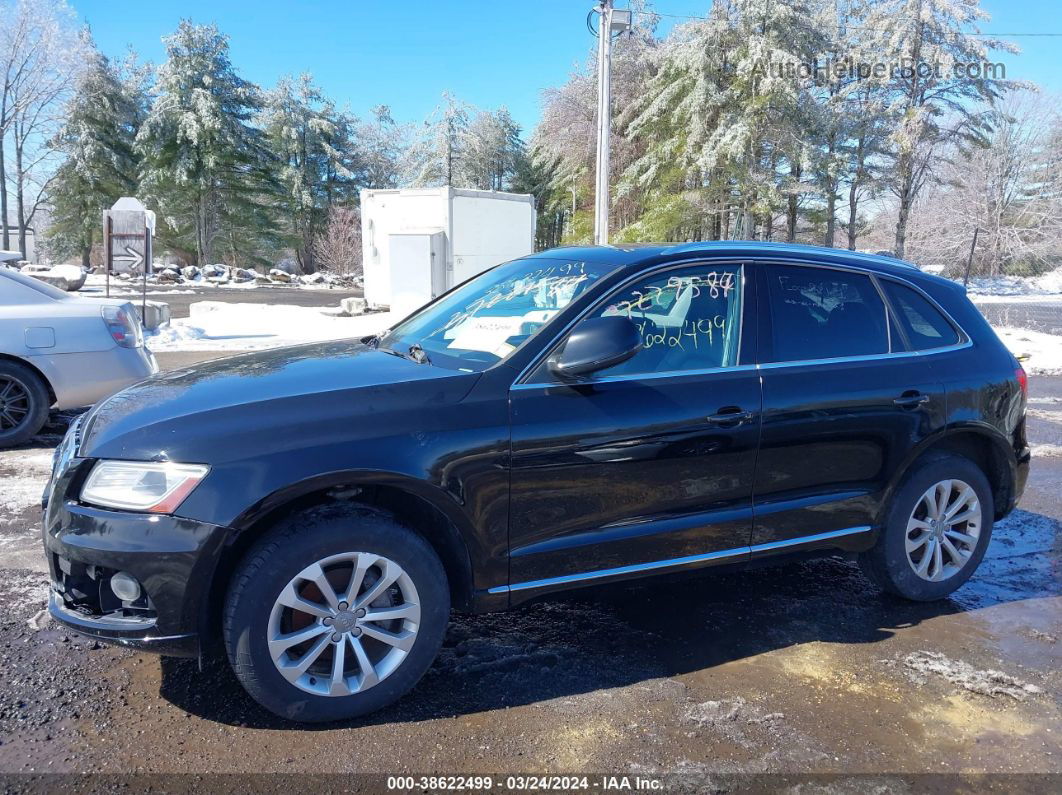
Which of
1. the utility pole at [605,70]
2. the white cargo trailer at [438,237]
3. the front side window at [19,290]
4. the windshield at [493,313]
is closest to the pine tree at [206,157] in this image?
the white cargo trailer at [438,237]

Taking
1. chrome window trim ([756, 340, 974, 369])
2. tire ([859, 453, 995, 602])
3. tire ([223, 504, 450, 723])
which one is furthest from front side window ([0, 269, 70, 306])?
tire ([859, 453, 995, 602])

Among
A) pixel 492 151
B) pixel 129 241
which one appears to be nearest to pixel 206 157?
pixel 492 151

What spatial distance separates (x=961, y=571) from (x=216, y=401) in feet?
12.1

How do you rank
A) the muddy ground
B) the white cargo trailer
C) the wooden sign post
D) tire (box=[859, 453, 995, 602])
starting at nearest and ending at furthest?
the muddy ground
tire (box=[859, 453, 995, 602])
the wooden sign post
the white cargo trailer

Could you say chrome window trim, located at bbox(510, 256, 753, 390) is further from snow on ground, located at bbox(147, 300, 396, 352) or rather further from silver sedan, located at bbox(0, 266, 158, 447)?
snow on ground, located at bbox(147, 300, 396, 352)

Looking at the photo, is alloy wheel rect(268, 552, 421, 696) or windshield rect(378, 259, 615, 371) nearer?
alloy wheel rect(268, 552, 421, 696)

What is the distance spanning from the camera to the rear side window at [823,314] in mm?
3557

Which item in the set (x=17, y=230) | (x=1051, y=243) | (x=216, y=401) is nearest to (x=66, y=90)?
(x=17, y=230)

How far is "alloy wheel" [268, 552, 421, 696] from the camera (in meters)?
2.67

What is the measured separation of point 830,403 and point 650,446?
96 cm

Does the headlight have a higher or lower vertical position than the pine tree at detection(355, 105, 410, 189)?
lower

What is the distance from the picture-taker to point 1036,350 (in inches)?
555

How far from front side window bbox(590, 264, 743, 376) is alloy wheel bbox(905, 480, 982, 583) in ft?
4.48

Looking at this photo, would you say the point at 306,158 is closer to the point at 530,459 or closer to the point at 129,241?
the point at 129,241
